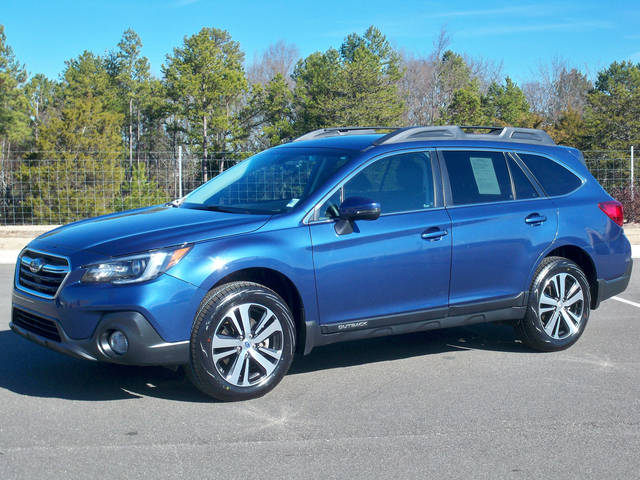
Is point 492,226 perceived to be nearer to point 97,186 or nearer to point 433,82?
point 97,186

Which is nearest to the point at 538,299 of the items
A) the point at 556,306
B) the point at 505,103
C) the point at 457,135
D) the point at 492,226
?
the point at 556,306

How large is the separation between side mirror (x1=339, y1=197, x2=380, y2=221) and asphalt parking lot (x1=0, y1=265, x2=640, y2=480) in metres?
1.21

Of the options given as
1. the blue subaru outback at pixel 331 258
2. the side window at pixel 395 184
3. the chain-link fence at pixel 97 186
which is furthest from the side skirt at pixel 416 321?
the chain-link fence at pixel 97 186

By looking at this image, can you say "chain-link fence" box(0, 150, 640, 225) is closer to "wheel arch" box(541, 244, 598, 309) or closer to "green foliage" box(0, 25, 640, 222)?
"wheel arch" box(541, 244, 598, 309)

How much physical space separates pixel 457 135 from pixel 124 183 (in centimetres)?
1560

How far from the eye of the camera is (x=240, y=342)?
204 inches

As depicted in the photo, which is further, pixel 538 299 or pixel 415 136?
pixel 538 299

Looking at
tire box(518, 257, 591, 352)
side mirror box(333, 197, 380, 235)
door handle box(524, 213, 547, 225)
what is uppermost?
side mirror box(333, 197, 380, 235)

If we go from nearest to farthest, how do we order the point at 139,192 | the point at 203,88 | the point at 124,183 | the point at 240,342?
the point at 240,342 < the point at 124,183 < the point at 139,192 < the point at 203,88

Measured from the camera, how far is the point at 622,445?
4375mm

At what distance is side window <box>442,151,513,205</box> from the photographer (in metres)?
6.23

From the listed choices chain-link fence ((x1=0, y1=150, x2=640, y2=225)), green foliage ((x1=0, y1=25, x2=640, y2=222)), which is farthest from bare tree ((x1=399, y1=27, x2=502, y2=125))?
chain-link fence ((x1=0, y1=150, x2=640, y2=225))

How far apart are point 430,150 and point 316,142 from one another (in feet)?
3.10

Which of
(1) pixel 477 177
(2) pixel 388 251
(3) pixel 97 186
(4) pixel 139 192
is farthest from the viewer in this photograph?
(3) pixel 97 186
